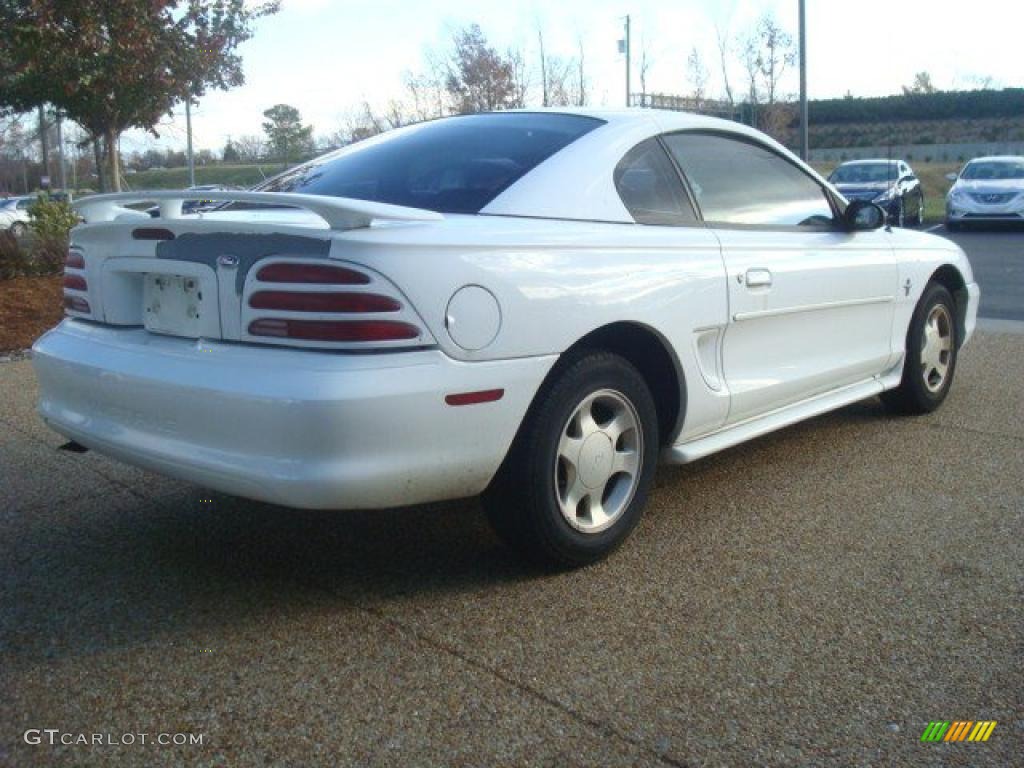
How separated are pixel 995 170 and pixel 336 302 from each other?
2014 centimetres

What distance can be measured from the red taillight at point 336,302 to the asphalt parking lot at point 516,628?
918mm

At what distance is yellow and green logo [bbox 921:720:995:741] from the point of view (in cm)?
247

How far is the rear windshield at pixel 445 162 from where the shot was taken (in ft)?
11.5

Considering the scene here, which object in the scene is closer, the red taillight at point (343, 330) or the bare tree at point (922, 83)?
the red taillight at point (343, 330)

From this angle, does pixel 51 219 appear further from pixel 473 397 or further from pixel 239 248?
pixel 473 397

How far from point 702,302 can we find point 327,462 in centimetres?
156

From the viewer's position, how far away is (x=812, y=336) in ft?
14.6

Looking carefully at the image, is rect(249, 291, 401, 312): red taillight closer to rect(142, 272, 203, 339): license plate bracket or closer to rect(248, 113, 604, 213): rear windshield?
rect(142, 272, 203, 339): license plate bracket

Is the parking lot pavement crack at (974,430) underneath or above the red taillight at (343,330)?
underneath

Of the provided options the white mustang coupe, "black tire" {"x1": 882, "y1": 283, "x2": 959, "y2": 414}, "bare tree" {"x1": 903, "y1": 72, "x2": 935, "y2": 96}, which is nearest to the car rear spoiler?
the white mustang coupe

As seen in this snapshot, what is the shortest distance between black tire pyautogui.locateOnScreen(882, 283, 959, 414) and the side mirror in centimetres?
77

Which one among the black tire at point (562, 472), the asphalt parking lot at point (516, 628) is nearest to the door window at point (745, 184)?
the black tire at point (562, 472)

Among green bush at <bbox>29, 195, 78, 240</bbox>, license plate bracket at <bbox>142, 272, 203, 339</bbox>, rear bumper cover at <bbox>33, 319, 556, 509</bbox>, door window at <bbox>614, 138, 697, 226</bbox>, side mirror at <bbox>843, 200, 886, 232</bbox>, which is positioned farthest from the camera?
green bush at <bbox>29, 195, 78, 240</bbox>

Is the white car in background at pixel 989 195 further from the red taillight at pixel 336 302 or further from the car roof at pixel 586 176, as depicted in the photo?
the red taillight at pixel 336 302
